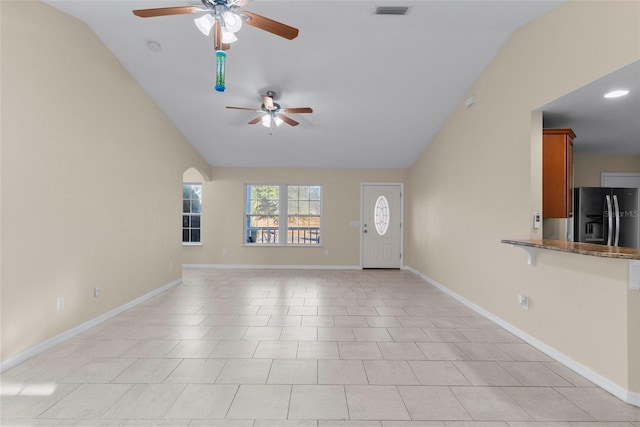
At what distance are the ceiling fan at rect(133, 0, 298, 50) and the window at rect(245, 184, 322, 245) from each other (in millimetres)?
5181

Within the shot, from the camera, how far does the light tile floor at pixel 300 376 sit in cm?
197

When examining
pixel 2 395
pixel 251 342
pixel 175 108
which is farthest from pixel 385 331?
pixel 175 108

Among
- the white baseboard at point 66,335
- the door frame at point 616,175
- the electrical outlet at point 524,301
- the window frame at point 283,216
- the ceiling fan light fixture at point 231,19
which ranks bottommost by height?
the white baseboard at point 66,335

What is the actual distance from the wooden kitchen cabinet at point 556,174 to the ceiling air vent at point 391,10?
6.02ft

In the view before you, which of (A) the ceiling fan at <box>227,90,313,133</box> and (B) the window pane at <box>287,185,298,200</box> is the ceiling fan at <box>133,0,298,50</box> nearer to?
(A) the ceiling fan at <box>227,90,313,133</box>

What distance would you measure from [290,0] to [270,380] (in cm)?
325

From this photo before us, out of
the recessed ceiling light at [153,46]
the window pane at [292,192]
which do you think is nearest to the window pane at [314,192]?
the window pane at [292,192]

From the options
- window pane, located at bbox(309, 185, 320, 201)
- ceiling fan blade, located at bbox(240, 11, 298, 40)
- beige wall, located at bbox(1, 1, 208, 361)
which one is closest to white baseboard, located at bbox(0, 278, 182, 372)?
beige wall, located at bbox(1, 1, 208, 361)

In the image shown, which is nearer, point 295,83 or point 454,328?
point 454,328

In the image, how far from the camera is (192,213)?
755 cm

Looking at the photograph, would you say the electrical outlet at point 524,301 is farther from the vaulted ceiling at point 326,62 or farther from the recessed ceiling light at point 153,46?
the recessed ceiling light at point 153,46

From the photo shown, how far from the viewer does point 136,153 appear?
14.6ft

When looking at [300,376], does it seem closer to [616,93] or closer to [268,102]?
[268,102]

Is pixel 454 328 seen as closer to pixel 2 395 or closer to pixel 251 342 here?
pixel 251 342
